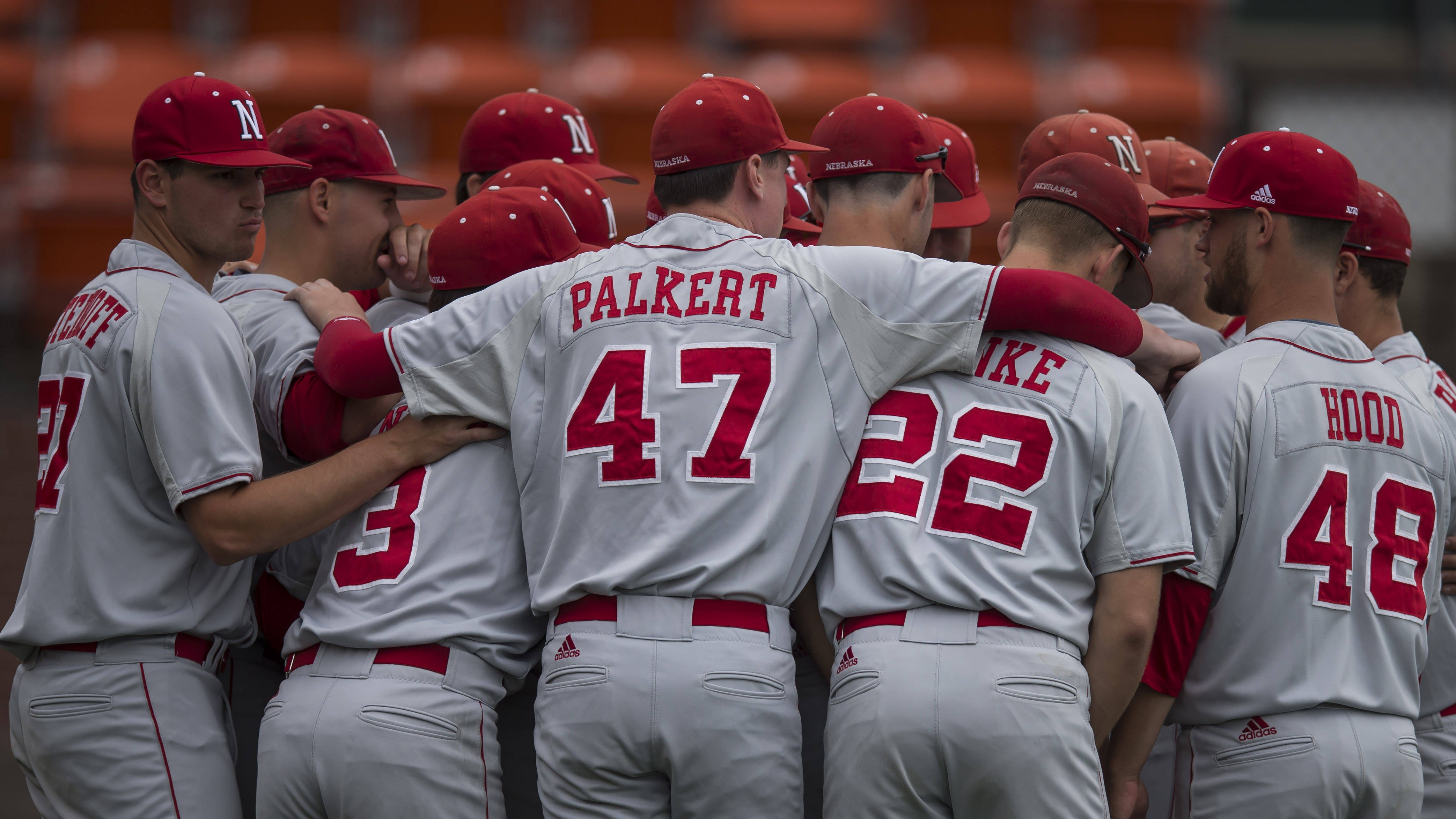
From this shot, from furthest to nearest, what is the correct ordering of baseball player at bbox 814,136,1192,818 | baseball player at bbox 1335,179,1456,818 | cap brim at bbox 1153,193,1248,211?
baseball player at bbox 1335,179,1456,818
cap brim at bbox 1153,193,1248,211
baseball player at bbox 814,136,1192,818

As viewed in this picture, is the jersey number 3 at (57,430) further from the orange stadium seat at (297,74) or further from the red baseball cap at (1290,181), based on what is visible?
the orange stadium seat at (297,74)

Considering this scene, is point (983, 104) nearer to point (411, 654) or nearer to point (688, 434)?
point (688, 434)

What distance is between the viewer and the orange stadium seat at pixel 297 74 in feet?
30.7

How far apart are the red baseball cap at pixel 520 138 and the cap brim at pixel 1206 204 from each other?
2.36m

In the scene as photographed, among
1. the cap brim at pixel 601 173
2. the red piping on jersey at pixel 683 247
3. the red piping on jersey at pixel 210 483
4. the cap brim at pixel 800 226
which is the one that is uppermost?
the red piping on jersey at pixel 683 247

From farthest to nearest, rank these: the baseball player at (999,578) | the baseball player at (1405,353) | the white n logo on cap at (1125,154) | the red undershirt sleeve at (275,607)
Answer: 1. the white n logo on cap at (1125,154)
2. the red undershirt sleeve at (275,607)
3. the baseball player at (1405,353)
4. the baseball player at (999,578)

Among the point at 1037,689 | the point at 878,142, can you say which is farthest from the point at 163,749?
the point at 878,142

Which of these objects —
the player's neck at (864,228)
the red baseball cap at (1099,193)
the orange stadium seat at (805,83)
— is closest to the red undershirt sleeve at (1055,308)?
the red baseball cap at (1099,193)

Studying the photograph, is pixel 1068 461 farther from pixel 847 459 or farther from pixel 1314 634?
pixel 1314 634

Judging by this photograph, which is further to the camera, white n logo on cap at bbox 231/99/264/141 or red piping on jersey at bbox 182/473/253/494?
white n logo on cap at bbox 231/99/264/141

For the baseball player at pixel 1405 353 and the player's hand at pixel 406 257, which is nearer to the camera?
the baseball player at pixel 1405 353

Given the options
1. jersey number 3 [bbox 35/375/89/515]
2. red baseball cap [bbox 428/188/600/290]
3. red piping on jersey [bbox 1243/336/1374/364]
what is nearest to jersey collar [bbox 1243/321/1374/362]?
red piping on jersey [bbox 1243/336/1374/364]

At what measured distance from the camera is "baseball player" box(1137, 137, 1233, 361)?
4.34 m

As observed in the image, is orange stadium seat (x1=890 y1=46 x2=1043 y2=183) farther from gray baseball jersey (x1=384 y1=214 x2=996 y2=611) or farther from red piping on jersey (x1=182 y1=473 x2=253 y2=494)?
red piping on jersey (x1=182 y1=473 x2=253 y2=494)
